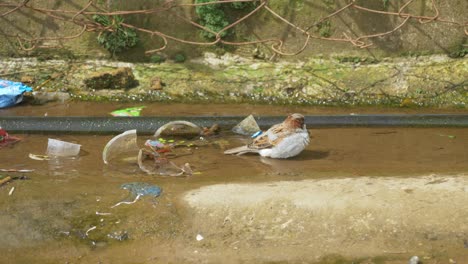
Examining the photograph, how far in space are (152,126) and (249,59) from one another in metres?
2.20

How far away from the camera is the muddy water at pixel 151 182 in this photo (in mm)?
5375

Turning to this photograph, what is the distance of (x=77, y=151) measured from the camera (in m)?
7.27

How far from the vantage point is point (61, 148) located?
7.22 m

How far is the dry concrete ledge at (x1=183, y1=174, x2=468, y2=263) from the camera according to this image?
5352 millimetres

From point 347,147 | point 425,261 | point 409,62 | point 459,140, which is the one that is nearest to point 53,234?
point 425,261

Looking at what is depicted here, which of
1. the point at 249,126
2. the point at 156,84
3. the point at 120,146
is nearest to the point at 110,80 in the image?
the point at 156,84

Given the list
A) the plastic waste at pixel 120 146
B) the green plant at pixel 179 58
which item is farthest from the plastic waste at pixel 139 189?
the green plant at pixel 179 58

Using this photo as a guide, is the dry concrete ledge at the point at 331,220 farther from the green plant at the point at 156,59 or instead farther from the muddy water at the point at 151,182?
the green plant at the point at 156,59

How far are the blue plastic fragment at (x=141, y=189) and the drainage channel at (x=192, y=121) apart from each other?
1.93m

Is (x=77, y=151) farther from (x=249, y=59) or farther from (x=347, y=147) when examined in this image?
(x=249, y=59)

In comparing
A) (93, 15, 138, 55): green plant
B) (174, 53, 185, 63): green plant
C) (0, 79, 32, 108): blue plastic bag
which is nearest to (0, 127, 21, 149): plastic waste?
(0, 79, 32, 108): blue plastic bag

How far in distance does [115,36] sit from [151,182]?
12.4ft

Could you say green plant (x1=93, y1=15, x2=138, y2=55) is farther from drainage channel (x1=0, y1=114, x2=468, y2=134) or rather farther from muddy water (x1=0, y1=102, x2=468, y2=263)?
muddy water (x1=0, y1=102, x2=468, y2=263)

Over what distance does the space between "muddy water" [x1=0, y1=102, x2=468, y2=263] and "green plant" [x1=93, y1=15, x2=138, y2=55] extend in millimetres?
2077
